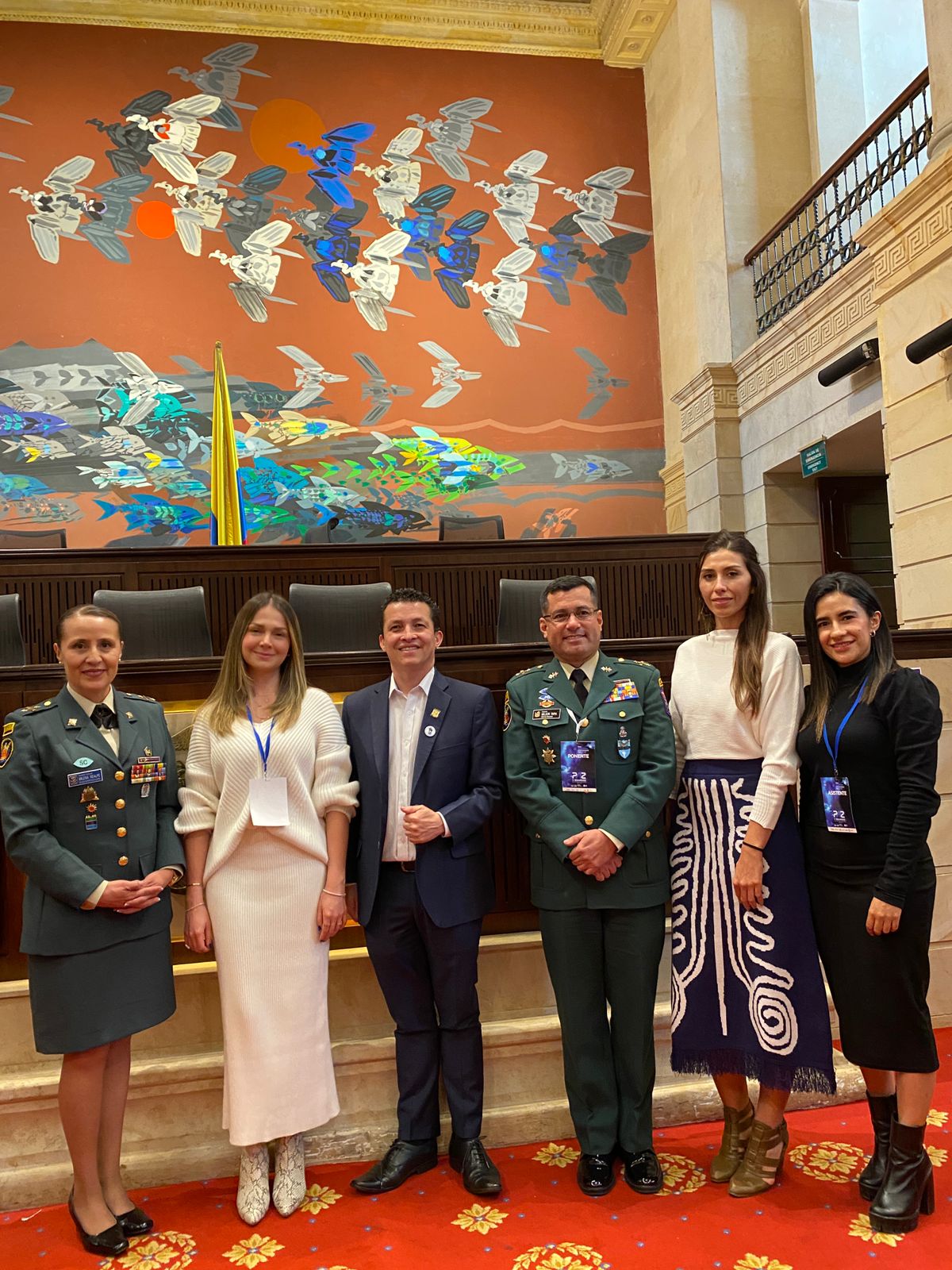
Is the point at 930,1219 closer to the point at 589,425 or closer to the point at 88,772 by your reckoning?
the point at 88,772

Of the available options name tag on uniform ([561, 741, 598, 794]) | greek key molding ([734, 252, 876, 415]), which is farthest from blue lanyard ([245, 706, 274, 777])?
greek key molding ([734, 252, 876, 415])

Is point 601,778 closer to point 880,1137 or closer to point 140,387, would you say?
point 880,1137

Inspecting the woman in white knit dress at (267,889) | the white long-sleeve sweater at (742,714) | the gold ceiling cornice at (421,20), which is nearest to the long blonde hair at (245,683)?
the woman in white knit dress at (267,889)

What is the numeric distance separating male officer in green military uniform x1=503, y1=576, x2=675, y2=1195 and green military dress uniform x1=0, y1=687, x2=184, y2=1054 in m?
0.83

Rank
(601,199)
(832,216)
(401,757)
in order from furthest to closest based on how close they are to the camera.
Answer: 1. (601,199)
2. (832,216)
3. (401,757)

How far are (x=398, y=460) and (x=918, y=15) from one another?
16.9 feet

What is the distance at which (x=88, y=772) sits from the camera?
6.40 ft

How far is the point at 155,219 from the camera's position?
7500mm

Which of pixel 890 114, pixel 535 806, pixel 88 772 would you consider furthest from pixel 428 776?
pixel 890 114

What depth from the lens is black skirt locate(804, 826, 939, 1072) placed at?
74.1 inches

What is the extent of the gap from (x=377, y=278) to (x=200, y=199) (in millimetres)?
1528

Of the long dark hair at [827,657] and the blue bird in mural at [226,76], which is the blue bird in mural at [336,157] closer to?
the blue bird in mural at [226,76]

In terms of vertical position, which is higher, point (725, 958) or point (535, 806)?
point (535, 806)

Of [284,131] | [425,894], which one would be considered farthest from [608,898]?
[284,131]
